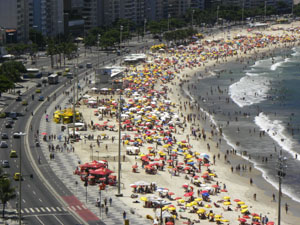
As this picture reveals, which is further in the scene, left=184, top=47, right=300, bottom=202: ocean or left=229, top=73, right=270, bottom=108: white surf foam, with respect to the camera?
A: left=229, top=73, right=270, bottom=108: white surf foam

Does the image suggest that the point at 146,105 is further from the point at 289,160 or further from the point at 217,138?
the point at 289,160

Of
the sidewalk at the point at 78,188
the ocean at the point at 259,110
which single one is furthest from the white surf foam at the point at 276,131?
the sidewalk at the point at 78,188

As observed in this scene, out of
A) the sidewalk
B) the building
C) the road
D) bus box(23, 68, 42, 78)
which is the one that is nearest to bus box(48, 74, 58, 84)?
bus box(23, 68, 42, 78)

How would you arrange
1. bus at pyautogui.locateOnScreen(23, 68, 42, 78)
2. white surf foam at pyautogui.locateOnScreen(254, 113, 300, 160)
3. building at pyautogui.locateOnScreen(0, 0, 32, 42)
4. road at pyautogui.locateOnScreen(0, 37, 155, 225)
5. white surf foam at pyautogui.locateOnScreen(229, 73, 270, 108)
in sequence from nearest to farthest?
1. road at pyautogui.locateOnScreen(0, 37, 155, 225)
2. white surf foam at pyautogui.locateOnScreen(254, 113, 300, 160)
3. white surf foam at pyautogui.locateOnScreen(229, 73, 270, 108)
4. bus at pyautogui.locateOnScreen(23, 68, 42, 78)
5. building at pyautogui.locateOnScreen(0, 0, 32, 42)

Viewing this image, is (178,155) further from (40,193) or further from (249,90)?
(249,90)

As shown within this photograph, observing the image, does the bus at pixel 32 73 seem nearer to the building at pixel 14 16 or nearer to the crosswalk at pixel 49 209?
the building at pixel 14 16

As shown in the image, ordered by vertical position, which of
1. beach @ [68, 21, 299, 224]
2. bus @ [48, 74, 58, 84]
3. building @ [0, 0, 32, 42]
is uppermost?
building @ [0, 0, 32, 42]

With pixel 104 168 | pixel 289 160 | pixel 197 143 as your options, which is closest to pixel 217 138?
pixel 197 143

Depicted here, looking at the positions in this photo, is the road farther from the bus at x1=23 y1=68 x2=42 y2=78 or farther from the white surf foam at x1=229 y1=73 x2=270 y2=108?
the bus at x1=23 y1=68 x2=42 y2=78
